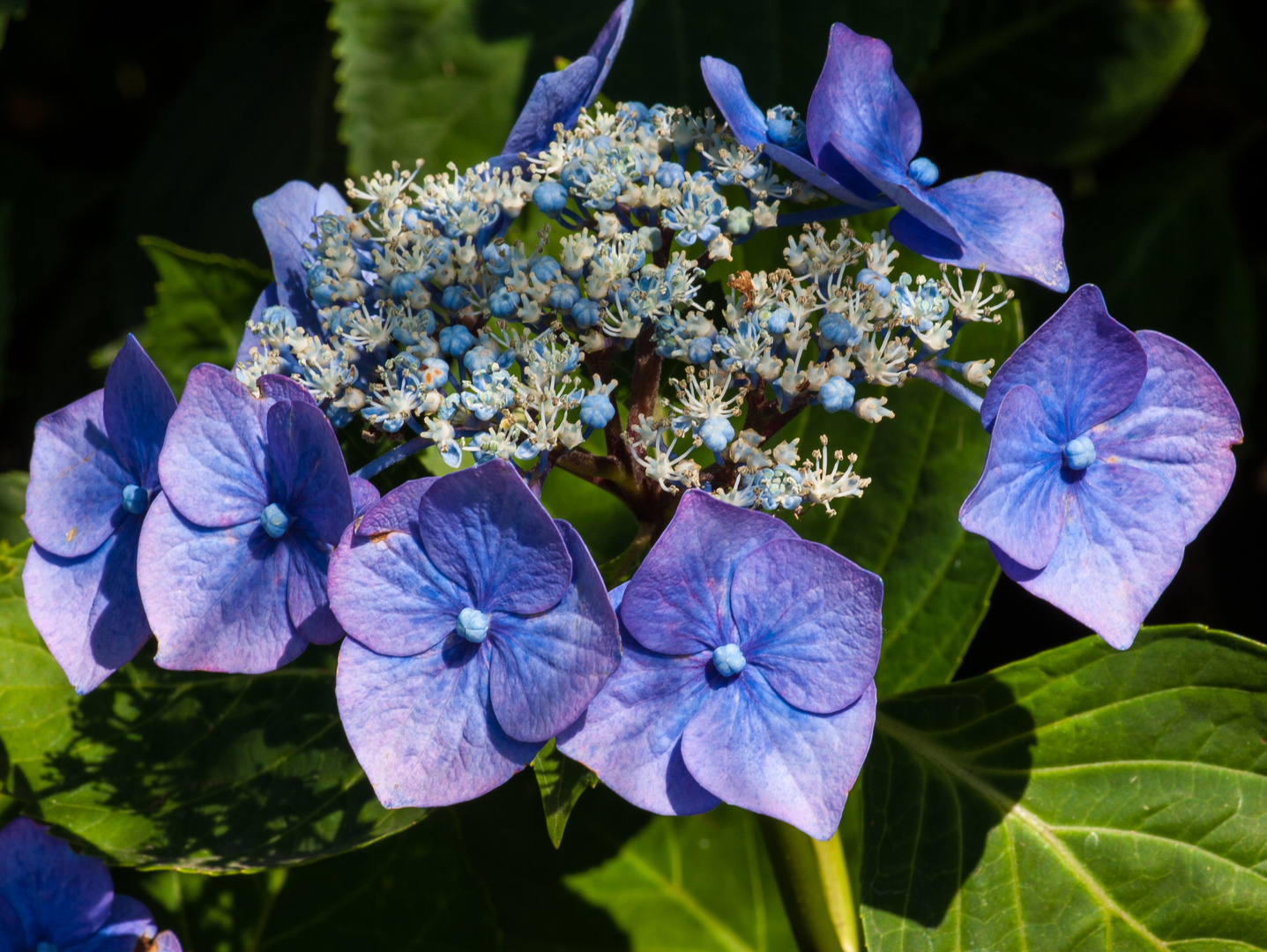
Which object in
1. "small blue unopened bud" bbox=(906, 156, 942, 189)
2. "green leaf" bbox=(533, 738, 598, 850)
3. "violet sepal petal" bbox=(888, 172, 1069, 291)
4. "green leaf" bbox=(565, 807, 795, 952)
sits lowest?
"green leaf" bbox=(565, 807, 795, 952)

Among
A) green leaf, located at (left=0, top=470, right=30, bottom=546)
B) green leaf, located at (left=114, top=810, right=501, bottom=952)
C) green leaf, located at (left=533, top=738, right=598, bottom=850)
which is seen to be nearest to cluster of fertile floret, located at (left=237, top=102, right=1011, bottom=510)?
green leaf, located at (left=533, top=738, right=598, bottom=850)

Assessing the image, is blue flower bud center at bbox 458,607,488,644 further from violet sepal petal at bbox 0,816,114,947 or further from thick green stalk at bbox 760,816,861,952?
violet sepal petal at bbox 0,816,114,947

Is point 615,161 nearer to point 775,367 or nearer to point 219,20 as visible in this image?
point 775,367

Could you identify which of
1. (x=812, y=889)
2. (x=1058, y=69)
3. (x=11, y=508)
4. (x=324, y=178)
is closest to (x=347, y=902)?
(x=812, y=889)

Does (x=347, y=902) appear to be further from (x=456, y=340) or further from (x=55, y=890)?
(x=456, y=340)

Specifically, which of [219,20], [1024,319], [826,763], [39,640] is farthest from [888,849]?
[219,20]
